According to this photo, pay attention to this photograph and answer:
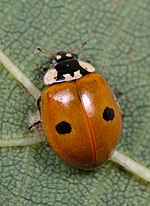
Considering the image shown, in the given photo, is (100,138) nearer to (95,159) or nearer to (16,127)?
(95,159)

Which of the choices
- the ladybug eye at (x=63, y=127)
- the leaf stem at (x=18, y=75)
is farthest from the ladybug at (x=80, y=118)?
the leaf stem at (x=18, y=75)

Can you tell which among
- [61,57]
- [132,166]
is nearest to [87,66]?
[61,57]

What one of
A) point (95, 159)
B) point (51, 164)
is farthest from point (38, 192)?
point (95, 159)

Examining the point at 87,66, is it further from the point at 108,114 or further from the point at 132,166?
the point at 132,166

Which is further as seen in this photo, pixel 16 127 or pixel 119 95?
pixel 119 95

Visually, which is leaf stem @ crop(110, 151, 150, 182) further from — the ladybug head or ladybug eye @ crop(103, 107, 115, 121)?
the ladybug head

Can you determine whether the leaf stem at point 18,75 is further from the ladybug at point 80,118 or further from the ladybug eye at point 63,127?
the ladybug eye at point 63,127
